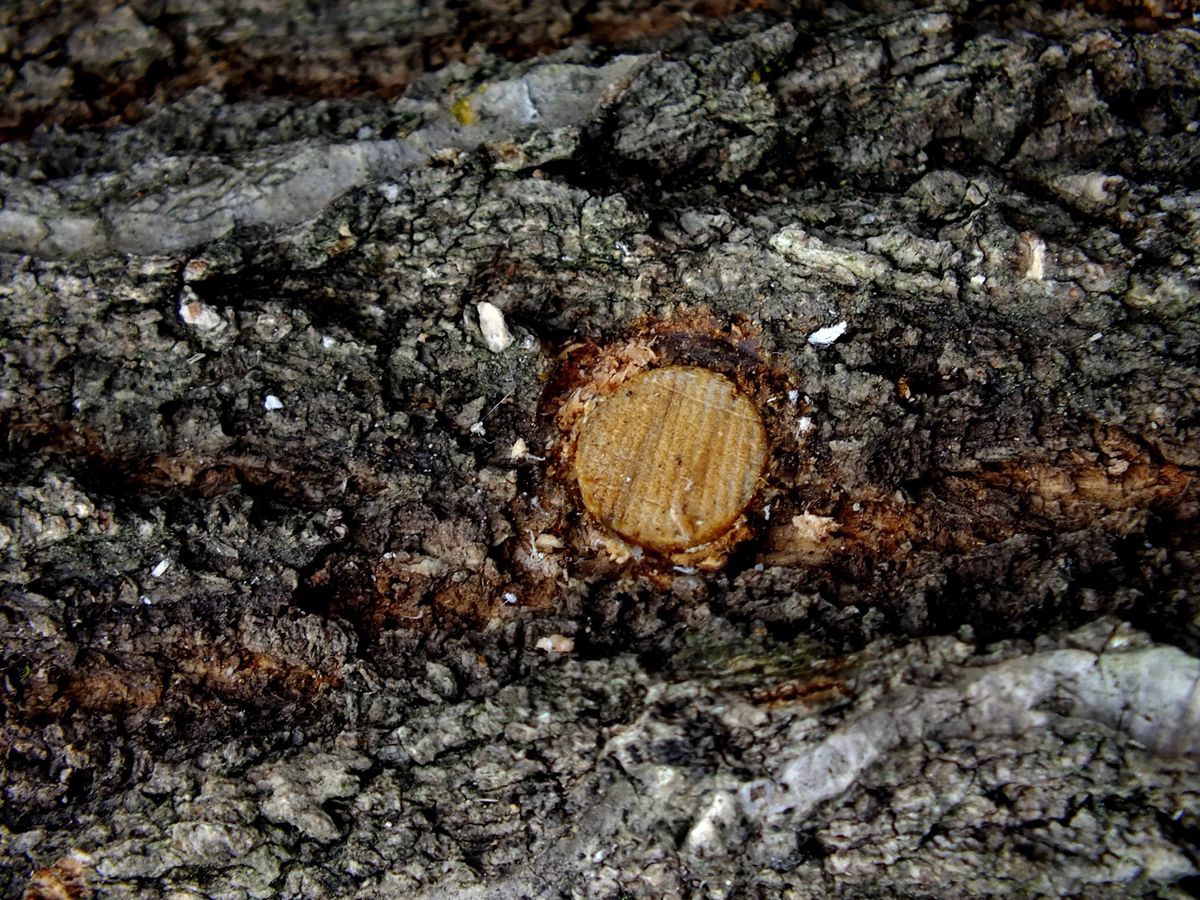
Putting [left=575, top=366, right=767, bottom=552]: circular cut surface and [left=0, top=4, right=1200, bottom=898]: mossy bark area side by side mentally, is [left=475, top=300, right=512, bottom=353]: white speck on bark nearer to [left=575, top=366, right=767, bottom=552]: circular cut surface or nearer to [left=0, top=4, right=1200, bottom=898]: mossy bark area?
[left=0, top=4, right=1200, bottom=898]: mossy bark area

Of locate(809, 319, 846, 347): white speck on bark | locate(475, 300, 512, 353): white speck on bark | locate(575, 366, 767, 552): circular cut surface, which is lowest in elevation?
locate(575, 366, 767, 552): circular cut surface

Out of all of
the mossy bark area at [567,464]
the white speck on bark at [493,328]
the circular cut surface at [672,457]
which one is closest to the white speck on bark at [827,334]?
the mossy bark area at [567,464]

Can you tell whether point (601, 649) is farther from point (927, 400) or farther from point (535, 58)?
point (535, 58)

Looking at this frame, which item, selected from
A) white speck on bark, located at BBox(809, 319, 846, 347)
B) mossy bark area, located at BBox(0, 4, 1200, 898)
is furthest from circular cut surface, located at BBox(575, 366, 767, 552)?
white speck on bark, located at BBox(809, 319, 846, 347)

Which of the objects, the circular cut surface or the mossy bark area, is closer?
the mossy bark area

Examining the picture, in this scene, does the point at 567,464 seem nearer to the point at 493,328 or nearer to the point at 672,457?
the point at 672,457
